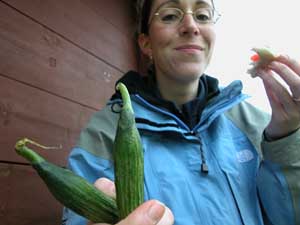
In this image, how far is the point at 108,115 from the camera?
980 mm

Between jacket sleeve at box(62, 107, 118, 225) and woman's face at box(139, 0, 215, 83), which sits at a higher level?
woman's face at box(139, 0, 215, 83)

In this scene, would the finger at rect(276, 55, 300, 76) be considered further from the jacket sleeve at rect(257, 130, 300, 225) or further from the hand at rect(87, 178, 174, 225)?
the hand at rect(87, 178, 174, 225)

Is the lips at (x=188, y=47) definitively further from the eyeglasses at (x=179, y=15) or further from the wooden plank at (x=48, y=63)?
the wooden plank at (x=48, y=63)

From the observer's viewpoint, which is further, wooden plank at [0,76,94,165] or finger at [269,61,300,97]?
wooden plank at [0,76,94,165]

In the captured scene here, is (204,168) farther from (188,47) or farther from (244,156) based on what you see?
(188,47)

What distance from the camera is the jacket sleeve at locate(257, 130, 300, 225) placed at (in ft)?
2.77

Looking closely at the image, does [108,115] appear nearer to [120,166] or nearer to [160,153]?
[160,153]

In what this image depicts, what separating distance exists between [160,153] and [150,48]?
0.39 metres

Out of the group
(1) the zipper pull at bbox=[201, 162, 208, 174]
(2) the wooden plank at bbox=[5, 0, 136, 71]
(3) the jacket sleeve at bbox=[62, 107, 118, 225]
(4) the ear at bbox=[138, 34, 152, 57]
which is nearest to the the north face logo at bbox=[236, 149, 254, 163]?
(1) the zipper pull at bbox=[201, 162, 208, 174]

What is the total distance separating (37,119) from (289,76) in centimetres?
74

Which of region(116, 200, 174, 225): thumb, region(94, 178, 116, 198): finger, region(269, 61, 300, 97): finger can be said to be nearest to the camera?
region(116, 200, 174, 225): thumb

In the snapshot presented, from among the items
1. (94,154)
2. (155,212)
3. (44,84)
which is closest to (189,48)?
(94,154)

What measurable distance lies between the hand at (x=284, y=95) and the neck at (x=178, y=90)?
0.25 meters

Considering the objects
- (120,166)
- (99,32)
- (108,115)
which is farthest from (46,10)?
(120,166)
